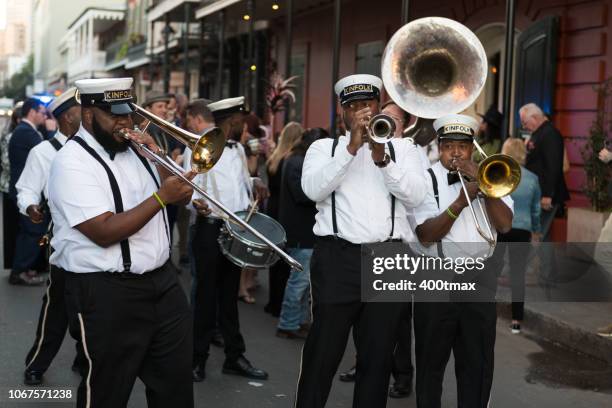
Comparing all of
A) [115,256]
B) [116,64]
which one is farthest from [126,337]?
[116,64]

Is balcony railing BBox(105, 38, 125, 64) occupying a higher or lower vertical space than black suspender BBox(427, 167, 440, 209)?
higher

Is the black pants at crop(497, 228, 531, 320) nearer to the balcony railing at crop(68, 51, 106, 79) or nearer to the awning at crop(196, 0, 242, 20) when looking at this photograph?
the awning at crop(196, 0, 242, 20)

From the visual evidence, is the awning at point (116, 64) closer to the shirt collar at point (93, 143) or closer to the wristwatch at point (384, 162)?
the wristwatch at point (384, 162)

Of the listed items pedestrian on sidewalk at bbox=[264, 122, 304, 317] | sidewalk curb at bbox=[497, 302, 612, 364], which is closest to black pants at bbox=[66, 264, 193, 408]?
sidewalk curb at bbox=[497, 302, 612, 364]

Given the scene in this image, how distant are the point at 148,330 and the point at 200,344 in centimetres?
223

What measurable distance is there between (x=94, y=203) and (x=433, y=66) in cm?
257

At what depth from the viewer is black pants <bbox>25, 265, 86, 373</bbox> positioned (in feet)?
19.8

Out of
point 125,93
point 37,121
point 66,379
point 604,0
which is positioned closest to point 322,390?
point 125,93

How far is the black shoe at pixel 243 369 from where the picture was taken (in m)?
6.48

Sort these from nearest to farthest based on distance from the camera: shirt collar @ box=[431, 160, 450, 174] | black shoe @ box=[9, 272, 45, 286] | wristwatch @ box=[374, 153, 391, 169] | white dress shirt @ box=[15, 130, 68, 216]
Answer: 1. wristwatch @ box=[374, 153, 391, 169]
2. shirt collar @ box=[431, 160, 450, 174]
3. white dress shirt @ box=[15, 130, 68, 216]
4. black shoe @ box=[9, 272, 45, 286]

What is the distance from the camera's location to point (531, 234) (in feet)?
28.2

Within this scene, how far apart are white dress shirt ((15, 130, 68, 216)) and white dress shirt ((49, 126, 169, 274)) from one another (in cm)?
359

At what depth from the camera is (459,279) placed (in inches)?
195

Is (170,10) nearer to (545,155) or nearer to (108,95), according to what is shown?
(545,155)
